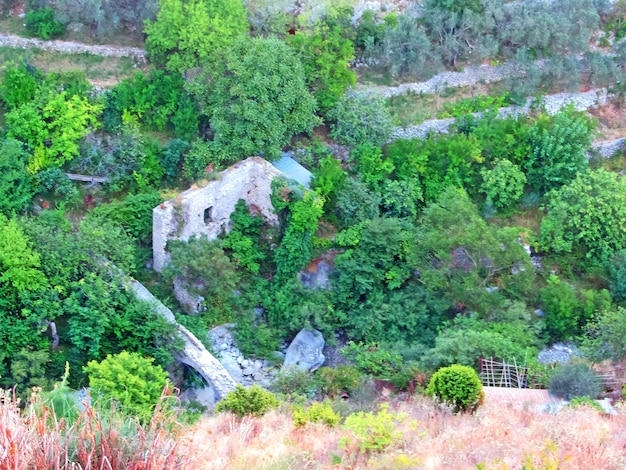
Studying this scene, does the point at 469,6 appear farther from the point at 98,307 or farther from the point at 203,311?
the point at 98,307

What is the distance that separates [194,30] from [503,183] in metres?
10.4

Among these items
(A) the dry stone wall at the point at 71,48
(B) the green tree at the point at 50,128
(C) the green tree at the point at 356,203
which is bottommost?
(C) the green tree at the point at 356,203

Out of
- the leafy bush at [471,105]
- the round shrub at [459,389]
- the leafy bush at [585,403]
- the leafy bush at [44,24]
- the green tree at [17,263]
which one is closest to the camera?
the leafy bush at [585,403]

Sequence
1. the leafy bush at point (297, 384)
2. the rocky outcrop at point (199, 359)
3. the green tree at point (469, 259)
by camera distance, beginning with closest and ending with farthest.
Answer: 1. the leafy bush at point (297, 384)
2. the rocky outcrop at point (199, 359)
3. the green tree at point (469, 259)

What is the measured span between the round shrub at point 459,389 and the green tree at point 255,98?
378 inches

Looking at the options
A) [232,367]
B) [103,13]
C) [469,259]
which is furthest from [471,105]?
[103,13]

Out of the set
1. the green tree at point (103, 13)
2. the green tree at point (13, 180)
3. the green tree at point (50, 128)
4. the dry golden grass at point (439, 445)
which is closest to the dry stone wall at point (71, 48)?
the green tree at point (103, 13)

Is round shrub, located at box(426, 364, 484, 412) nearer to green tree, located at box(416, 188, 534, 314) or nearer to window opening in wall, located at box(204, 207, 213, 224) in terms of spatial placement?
green tree, located at box(416, 188, 534, 314)

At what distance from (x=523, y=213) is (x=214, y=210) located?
9.60 metres

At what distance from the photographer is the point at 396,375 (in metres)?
20.5

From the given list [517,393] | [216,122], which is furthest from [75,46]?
[517,393]

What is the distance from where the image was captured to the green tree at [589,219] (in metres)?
24.7

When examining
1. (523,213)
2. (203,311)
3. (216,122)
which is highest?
(216,122)

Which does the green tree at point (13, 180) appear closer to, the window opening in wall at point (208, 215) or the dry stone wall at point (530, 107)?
the window opening in wall at point (208, 215)
